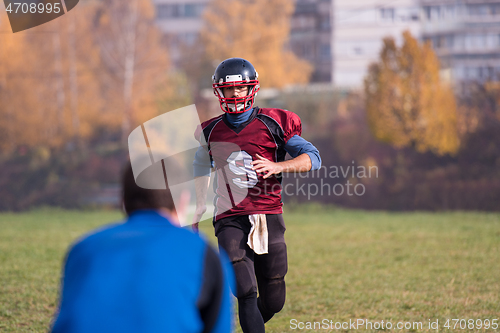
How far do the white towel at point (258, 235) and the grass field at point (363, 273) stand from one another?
1.72 m

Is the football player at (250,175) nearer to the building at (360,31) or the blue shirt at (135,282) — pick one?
the blue shirt at (135,282)

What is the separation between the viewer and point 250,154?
4477 mm

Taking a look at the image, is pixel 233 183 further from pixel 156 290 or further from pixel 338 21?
pixel 338 21

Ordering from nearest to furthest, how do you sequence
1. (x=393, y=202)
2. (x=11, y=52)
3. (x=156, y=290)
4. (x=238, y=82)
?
(x=156, y=290)
(x=238, y=82)
(x=393, y=202)
(x=11, y=52)

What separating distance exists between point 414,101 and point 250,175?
21.2 meters

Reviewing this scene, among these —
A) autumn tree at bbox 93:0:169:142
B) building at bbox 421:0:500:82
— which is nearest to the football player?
autumn tree at bbox 93:0:169:142

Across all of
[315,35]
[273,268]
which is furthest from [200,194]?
[315,35]

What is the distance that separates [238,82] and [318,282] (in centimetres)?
472

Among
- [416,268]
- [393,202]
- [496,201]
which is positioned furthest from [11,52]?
[416,268]

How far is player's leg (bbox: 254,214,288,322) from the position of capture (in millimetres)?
4414

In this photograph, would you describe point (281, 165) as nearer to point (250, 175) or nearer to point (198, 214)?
point (250, 175)

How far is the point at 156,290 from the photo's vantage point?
185 cm

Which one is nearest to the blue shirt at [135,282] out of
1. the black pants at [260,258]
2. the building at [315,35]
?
the black pants at [260,258]

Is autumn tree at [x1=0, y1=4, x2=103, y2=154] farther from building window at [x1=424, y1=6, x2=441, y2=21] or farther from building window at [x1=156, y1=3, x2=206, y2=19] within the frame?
building window at [x1=424, y1=6, x2=441, y2=21]
